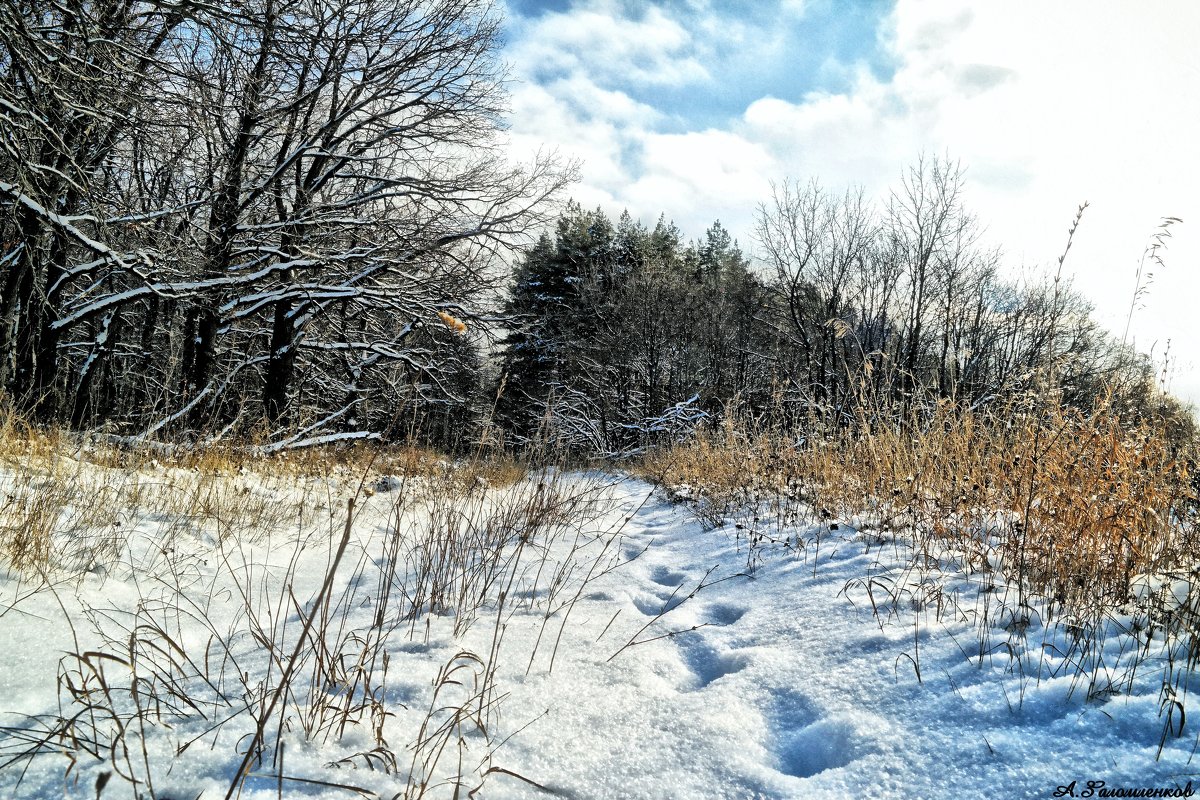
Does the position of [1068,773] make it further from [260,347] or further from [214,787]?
[260,347]

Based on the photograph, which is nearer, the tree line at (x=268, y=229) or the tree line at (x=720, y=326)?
the tree line at (x=268, y=229)

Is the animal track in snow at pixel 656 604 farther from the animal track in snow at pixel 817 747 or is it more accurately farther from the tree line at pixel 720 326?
the tree line at pixel 720 326

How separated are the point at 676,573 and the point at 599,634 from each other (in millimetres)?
1268

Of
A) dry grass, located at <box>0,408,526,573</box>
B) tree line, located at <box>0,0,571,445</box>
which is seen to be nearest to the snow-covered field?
dry grass, located at <box>0,408,526,573</box>

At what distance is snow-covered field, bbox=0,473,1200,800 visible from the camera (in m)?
1.11

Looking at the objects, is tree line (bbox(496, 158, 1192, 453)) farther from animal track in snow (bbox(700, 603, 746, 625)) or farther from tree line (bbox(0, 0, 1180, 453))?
animal track in snow (bbox(700, 603, 746, 625))

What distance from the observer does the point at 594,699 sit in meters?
1.62

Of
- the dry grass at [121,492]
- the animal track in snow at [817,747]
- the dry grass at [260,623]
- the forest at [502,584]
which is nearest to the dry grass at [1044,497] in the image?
the forest at [502,584]

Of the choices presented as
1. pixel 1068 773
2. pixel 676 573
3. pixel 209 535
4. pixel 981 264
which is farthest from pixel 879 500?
pixel 981 264

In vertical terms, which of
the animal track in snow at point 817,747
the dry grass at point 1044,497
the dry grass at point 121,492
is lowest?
the dry grass at point 121,492

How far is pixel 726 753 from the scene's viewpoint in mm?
1368

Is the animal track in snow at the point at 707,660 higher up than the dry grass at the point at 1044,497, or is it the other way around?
the dry grass at the point at 1044,497

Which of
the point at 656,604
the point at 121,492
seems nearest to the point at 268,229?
the point at 121,492

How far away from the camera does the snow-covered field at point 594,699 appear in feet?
3.65
